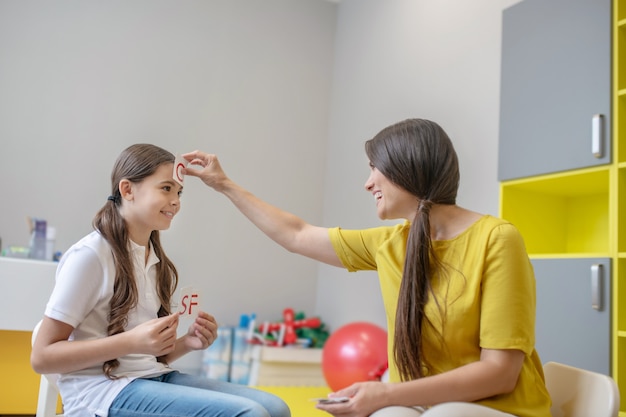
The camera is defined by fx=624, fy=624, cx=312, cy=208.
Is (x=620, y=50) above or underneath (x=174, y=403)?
above

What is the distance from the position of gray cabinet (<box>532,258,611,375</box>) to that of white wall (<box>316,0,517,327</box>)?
0.71 m

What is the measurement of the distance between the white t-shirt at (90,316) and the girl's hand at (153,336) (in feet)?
0.40

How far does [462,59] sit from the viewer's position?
3629 millimetres

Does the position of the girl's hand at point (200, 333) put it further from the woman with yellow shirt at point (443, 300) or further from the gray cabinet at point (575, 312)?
the gray cabinet at point (575, 312)

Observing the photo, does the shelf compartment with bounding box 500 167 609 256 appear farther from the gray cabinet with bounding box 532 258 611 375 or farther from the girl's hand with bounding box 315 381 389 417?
the girl's hand with bounding box 315 381 389 417

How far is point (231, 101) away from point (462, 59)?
1.88 m

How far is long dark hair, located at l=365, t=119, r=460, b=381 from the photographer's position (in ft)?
4.51

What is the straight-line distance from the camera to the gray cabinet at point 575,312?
7.77 ft

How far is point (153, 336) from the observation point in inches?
55.3

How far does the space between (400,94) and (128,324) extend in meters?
3.03

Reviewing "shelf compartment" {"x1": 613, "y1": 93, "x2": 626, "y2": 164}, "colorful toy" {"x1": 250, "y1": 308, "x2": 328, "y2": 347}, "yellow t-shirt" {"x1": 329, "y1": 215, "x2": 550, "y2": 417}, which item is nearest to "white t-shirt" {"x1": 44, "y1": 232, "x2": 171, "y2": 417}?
"yellow t-shirt" {"x1": 329, "y1": 215, "x2": 550, "y2": 417}

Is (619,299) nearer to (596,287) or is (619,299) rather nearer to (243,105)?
(596,287)

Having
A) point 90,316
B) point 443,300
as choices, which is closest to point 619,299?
point 443,300

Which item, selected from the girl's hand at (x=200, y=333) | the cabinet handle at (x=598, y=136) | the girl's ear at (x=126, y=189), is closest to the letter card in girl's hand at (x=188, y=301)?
the girl's hand at (x=200, y=333)
